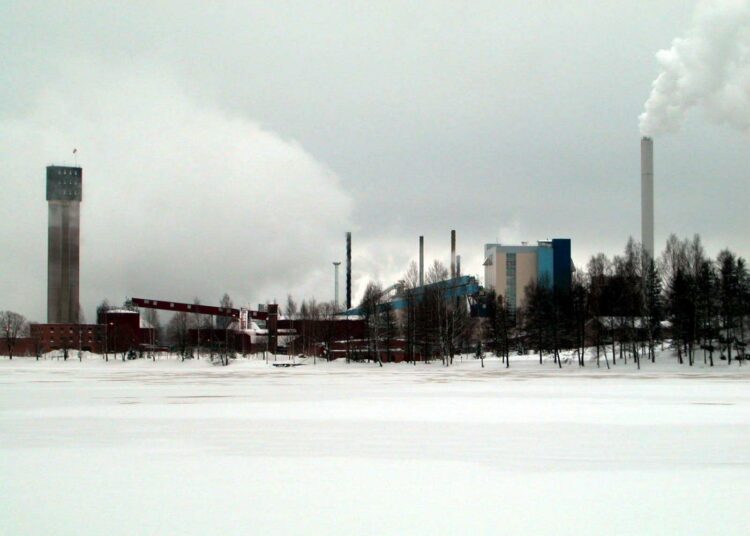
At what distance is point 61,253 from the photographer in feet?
527

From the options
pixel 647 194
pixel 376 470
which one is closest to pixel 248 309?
pixel 647 194

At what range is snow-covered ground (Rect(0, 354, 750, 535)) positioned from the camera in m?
10.9

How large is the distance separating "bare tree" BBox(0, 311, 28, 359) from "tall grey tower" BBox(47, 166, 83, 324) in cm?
763

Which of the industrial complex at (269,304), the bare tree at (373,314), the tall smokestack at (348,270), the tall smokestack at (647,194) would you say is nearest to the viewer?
the bare tree at (373,314)

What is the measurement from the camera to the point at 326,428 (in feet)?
68.3

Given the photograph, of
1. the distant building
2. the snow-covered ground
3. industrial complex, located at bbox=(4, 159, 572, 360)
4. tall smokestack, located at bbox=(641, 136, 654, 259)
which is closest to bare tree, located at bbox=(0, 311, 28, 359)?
industrial complex, located at bbox=(4, 159, 572, 360)

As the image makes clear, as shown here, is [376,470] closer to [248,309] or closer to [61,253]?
[248,309]

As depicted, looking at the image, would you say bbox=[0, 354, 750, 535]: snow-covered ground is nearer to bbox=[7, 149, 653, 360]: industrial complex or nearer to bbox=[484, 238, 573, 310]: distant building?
bbox=[7, 149, 653, 360]: industrial complex

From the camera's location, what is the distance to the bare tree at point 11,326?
132 metres

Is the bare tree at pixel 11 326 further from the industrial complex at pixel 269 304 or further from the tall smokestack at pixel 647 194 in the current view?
the tall smokestack at pixel 647 194

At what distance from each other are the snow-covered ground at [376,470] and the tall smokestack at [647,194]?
7452 centimetres

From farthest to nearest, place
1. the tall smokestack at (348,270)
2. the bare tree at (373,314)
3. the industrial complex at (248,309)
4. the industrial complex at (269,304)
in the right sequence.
→ the tall smokestack at (348,270) < the industrial complex at (248,309) < the industrial complex at (269,304) < the bare tree at (373,314)

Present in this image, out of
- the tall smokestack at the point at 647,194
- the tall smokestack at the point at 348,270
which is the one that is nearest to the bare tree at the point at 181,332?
the tall smokestack at the point at 348,270

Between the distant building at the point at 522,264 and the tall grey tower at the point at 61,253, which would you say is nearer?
the distant building at the point at 522,264
